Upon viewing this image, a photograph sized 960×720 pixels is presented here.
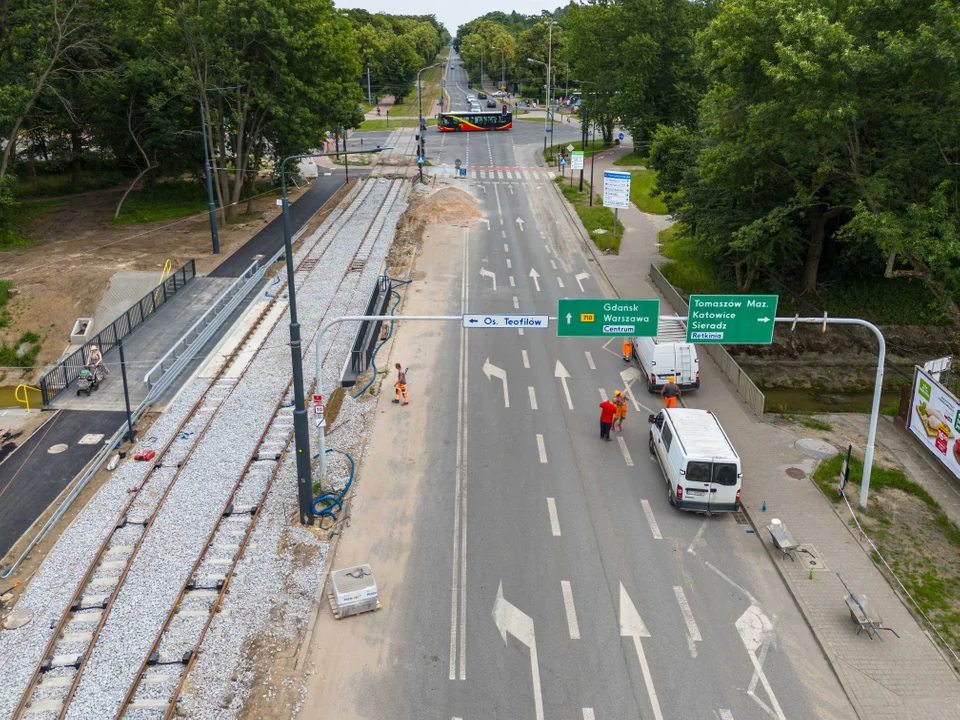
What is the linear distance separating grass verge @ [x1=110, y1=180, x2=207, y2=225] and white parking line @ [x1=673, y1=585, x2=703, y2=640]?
139 ft

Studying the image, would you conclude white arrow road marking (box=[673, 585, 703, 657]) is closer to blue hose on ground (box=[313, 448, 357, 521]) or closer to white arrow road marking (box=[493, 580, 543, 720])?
white arrow road marking (box=[493, 580, 543, 720])

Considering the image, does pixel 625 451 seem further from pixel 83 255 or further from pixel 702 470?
pixel 83 255

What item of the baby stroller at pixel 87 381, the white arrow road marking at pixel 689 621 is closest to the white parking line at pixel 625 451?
the white arrow road marking at pixel 689 621

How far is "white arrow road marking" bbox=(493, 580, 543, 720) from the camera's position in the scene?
1479 cm

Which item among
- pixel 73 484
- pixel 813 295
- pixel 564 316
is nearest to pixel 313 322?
pixel 73 484

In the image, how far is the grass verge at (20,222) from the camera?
43.2 metres

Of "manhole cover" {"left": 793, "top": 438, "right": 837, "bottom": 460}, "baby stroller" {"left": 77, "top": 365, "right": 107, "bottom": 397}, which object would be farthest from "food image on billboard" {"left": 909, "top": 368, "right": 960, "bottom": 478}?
"baby stroller" {"left": 77, "top": 365, "right": 107, "bottom": 397}

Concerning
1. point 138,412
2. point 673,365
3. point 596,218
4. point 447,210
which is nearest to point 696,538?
point 673,365

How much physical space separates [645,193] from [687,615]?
47.3 meters

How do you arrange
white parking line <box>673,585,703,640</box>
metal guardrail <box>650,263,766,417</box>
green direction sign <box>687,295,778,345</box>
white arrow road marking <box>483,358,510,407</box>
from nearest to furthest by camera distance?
white parking line <box>673,585,703,640</box>, green direction sign <box>687,295,778,345</box>, metal guardrail <box>650,263,766,417</box>, white arrow road marking <box>483,358,510,407</box>

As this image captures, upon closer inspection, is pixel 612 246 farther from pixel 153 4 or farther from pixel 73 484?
pixel 73 484

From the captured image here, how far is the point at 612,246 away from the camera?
4506cm

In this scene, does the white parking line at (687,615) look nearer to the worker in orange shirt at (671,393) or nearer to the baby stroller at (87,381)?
the worker in orange shirt at (671,393)

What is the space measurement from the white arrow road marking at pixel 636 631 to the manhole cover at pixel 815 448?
30.1 ft
